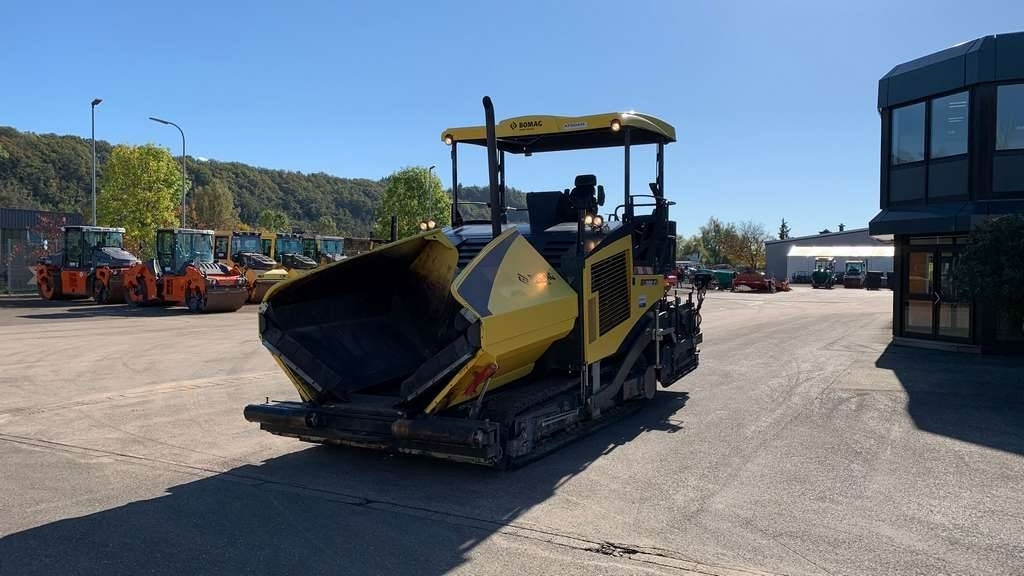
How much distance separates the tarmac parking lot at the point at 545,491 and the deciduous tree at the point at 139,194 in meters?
35.3

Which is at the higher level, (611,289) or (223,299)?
(611,289)

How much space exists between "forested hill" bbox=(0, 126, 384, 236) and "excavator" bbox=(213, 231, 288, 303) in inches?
1956

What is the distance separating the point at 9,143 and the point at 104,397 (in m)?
95.7

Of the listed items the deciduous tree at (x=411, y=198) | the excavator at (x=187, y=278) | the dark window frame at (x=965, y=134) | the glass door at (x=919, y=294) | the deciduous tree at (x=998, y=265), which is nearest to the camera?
the deciduous tree at (x=998, y=265)

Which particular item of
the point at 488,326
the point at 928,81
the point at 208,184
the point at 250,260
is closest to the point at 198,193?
the point at 208,184

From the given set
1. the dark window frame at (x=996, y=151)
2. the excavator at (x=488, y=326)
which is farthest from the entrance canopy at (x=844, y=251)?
the excavator at (x=488, y=326)

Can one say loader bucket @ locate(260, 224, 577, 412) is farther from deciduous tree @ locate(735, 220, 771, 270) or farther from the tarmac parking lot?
deciduous tree @ locate(735, 220, 771, 270)

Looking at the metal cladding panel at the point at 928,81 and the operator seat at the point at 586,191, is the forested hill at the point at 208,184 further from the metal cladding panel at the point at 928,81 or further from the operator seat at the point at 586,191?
the operator seat at the point at 586,191

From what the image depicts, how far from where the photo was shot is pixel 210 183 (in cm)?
9538

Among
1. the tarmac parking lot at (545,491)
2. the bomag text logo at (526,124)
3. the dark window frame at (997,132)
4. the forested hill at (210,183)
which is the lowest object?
the tarmac parking lot at (545,491)

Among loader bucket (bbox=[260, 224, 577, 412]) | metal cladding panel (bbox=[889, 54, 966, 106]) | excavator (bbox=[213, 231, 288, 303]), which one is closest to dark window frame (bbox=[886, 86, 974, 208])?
metal cladding panel (bbox=[889, 54, 966, 106])

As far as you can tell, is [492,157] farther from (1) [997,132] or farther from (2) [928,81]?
(2) [928,81]

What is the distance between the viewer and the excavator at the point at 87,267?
26.2m

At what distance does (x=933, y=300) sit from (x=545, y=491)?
13.1 metres
